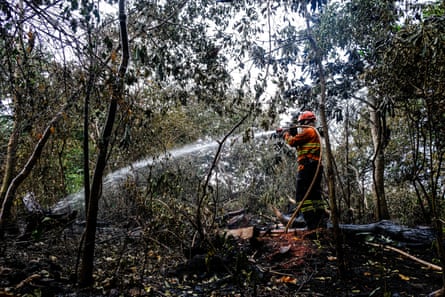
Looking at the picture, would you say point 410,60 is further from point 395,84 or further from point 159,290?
point 159,290

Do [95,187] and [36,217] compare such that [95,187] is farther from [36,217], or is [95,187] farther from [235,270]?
[36,217]

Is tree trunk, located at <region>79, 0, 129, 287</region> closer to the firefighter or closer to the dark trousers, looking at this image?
the firefighter

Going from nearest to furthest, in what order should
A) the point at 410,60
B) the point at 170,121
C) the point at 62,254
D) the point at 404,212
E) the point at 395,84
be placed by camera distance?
the point at 410,60 < the point at 395,84 < the point at 62,254 < the point at 404,212 < the point at 170,121

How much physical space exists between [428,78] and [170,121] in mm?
6740

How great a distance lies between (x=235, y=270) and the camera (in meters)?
3.16

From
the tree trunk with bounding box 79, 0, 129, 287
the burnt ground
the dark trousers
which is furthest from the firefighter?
the tree trunk with bounding box 79, 0, 129, 287

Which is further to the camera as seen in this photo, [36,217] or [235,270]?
[36,217]

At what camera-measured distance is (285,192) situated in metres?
8.77

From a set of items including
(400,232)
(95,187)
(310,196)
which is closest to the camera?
(95,187)

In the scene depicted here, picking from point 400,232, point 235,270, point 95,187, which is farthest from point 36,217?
point 400,232

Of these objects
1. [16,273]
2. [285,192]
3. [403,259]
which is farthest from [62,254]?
[285,192]

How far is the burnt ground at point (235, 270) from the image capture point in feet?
10.1

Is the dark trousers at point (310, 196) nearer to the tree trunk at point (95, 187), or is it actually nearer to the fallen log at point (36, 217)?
the tree trunk at point (95, 187)

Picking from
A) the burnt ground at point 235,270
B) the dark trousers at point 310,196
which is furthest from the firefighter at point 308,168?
the burnt ground at point 235,270
